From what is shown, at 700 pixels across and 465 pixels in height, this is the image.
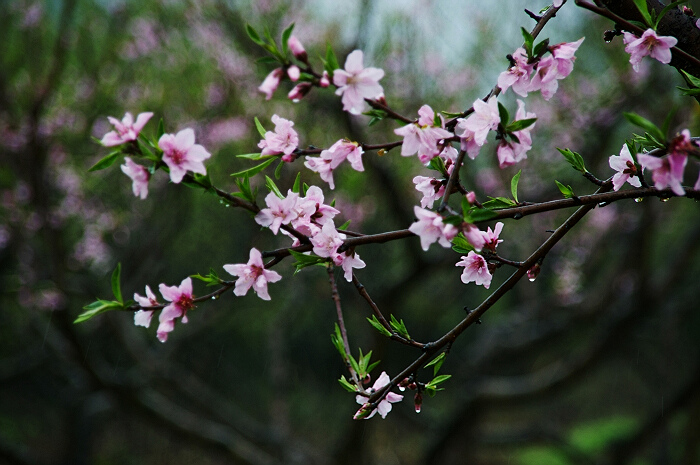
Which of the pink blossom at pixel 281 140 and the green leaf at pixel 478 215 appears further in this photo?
the pink blossom at pixel 281 140

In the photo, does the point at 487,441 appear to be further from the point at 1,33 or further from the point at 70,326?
the point at 1,33

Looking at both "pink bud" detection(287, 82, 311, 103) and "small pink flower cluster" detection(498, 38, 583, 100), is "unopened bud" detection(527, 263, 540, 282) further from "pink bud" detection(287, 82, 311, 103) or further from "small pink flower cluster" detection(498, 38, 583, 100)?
"pink bud" detection(287, 82, 311, 103)

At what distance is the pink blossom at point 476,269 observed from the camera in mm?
1146

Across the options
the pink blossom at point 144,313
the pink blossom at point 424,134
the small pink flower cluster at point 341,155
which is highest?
the pink blossom at point 424,134

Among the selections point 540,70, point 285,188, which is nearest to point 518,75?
point 540,70

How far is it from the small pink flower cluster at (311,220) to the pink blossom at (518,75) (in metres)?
0.40

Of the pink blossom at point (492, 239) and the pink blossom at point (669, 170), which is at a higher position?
the pink blossom at point (669, 170)

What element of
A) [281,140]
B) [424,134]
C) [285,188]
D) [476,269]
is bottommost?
[285,188]

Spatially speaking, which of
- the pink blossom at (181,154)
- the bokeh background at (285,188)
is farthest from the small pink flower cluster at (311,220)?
the bokeh background at (285,188)

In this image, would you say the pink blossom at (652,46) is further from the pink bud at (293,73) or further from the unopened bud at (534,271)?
the pink bud at (293,73)

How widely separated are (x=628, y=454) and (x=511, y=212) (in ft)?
17.5

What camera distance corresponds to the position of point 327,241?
39.8 inches

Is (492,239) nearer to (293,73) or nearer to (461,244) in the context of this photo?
(461,244)

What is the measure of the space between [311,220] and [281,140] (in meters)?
0.16
